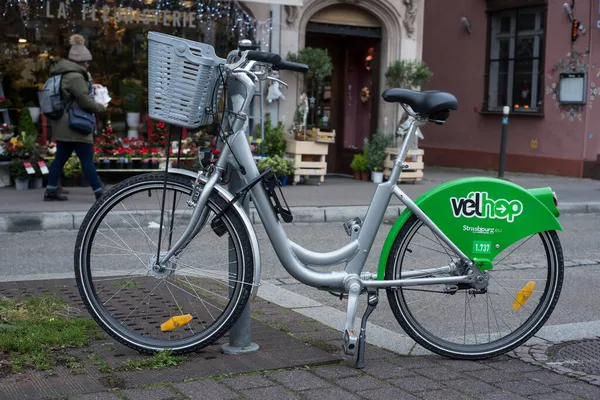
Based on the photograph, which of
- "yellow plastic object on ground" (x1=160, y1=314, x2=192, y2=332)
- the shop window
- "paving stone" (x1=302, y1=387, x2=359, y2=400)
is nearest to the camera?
"paving stone" (x1=302, y1=387, x2=359, y2=400)

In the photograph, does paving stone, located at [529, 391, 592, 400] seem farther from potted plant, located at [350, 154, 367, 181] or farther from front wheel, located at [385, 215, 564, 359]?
potted plant, located at [350, 154, 367, 181]

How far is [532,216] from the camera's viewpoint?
13.5 ft

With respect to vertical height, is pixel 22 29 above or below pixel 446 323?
above

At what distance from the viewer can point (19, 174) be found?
37.2 feet

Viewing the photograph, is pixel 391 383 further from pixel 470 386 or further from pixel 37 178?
pixel 37 178

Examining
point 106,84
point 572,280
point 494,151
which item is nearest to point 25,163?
point 106,84

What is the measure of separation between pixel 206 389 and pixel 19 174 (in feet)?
28.3

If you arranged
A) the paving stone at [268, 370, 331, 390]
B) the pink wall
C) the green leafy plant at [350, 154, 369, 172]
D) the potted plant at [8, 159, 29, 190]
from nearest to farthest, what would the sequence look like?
1. the paving stone at [268, 370, 331, 390]
2. the potted plant at [8, 159, 29, 190]
3. the green leafy plant at [350, 154, 369, 172]
4. the pink wall

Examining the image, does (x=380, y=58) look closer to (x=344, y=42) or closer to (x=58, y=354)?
(x=344, y=42)

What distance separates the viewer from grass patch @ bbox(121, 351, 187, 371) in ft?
12.3

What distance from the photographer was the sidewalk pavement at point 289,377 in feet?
Result: 11.4

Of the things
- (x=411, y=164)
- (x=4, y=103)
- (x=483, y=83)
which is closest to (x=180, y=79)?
(x=4, y=103)

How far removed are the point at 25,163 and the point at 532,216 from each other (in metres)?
8.70

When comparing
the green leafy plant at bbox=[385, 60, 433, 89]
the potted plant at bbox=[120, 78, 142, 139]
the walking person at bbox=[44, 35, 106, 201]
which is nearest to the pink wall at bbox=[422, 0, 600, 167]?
the green leafy plant at bbox=[385, 60, 433, 89]
